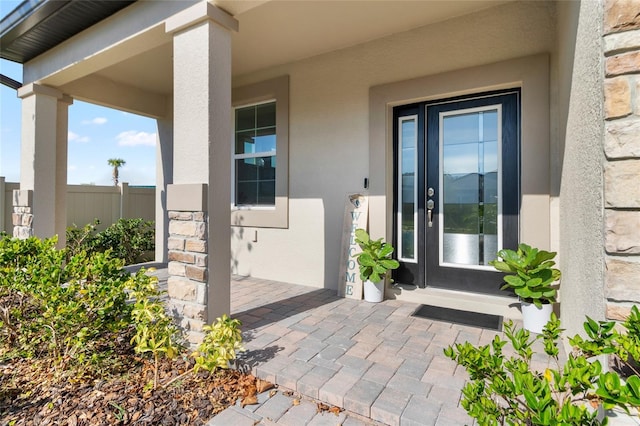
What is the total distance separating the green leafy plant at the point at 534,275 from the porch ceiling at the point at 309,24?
2.49 m

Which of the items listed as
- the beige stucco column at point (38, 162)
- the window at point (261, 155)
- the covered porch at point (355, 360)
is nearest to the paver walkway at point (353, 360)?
the covered porch at point (355, 360)

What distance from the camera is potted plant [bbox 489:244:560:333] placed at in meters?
2.80

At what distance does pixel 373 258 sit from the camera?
372 centimetres

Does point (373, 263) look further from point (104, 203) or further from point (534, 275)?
point (104, 203)

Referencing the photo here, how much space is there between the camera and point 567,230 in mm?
2473

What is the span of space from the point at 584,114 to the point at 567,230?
42.6 inches

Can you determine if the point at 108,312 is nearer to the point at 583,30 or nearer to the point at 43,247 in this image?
the point at 43,247

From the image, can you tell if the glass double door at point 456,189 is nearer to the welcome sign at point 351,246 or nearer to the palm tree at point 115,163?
the welcome sign at point 351,246

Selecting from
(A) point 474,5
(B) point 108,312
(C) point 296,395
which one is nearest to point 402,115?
(A) point 474,5

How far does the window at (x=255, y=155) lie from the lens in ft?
16.4

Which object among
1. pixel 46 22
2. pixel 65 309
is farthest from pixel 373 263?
pixel 46 22

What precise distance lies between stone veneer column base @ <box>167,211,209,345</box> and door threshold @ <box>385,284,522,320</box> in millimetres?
2202

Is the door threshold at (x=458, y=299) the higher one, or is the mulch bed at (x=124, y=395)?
the door threshold at (x=458, y=299)

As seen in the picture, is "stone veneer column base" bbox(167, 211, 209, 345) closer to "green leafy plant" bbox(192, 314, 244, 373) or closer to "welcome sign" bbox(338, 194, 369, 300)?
"green leafy plant" bbox(192, 314, 244, 373)
